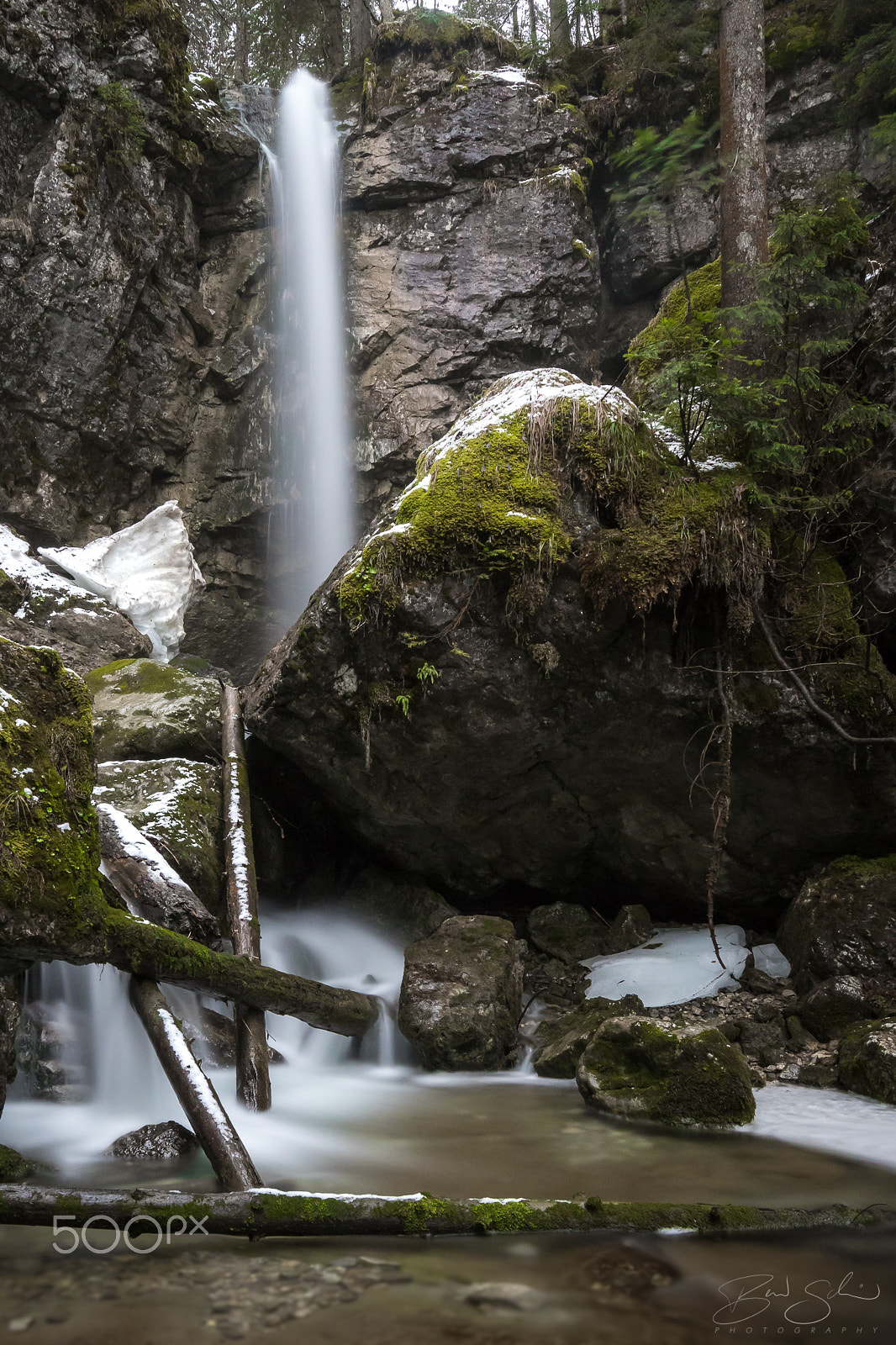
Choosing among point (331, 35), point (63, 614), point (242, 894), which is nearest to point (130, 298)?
point (63, 614)

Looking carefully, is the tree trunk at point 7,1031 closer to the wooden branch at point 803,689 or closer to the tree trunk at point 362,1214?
the tree trunk at point 362,1214

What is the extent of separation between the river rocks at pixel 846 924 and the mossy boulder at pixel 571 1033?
1287mm

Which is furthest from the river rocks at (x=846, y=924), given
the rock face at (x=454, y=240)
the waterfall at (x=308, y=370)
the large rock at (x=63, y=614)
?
the waterfall at (x=308, y=370)

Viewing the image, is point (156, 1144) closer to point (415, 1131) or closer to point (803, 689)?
→ point (415, 1131)

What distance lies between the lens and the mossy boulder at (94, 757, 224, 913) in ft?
19.1

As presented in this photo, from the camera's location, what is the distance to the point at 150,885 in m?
4.97

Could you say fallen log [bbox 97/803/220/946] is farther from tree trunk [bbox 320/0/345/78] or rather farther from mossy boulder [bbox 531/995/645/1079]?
tree trunk [bbox 320/0/345/78]

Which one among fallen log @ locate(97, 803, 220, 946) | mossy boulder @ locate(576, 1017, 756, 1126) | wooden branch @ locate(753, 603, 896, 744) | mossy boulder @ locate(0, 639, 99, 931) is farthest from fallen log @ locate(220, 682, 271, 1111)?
wooden branch @ locate(753, 603, 896, 744)

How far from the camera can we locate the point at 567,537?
19.5ft

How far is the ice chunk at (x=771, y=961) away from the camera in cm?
634

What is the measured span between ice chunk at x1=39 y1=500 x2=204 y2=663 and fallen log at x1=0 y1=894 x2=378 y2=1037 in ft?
20.0

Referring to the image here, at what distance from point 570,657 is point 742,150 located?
17.1 feet

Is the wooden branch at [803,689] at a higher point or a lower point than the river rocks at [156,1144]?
higher

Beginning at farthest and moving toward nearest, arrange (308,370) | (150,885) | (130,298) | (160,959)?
(308,370) < (130,298) < (150,885) < (160,959)
